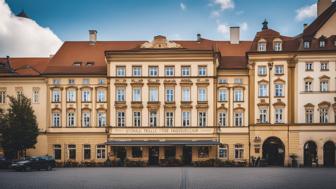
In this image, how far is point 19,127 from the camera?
6028 centimetres

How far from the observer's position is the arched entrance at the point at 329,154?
2451 inches

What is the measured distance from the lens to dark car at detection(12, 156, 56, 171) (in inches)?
1973

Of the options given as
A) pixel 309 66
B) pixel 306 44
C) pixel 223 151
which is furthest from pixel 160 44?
pixel 309 66

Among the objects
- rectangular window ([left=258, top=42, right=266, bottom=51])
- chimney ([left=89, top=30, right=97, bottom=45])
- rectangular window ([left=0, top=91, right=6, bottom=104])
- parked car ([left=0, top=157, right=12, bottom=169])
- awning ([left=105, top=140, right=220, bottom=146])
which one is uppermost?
chimney ([left=89, top=30, right=97, bottom=45])

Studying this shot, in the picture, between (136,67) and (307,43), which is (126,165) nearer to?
(136,67)

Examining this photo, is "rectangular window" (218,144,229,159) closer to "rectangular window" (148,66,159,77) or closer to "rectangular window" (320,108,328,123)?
"rectangular window" (320,108,328,123)

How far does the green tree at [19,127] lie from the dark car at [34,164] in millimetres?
8124

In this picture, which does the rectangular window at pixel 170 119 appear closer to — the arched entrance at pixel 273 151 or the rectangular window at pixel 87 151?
the rectangular window at pixel 87 151

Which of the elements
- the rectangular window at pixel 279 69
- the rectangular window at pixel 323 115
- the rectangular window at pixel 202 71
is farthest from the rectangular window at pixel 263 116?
the rectangular window at pixel 202 71

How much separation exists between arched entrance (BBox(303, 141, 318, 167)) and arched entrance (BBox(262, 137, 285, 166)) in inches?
104

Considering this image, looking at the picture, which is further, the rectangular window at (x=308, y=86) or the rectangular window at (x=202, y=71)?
the rectangular window at (x=202, y=71)

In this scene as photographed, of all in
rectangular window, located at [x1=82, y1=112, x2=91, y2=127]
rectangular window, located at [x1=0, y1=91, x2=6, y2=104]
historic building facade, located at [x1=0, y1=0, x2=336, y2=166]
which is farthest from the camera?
rectangular window, located at [x1=0, y1=91, x2=6, y2=104]

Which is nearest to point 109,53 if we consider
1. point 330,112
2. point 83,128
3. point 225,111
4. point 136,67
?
point 136,67

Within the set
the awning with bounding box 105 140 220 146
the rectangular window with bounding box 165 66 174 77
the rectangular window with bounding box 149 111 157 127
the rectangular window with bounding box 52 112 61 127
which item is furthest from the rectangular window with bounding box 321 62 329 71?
the rectangular window with bounding box 52 112 61 127
